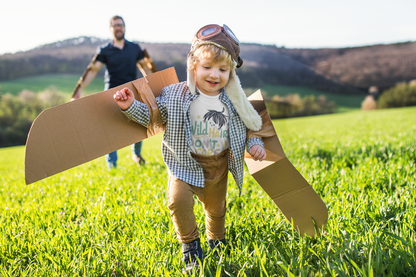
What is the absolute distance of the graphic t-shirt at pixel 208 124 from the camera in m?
1.87

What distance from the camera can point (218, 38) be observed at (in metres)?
1.77

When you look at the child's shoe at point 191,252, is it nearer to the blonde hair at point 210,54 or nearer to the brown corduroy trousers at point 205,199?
the brown corduroy trousers at point 205,199

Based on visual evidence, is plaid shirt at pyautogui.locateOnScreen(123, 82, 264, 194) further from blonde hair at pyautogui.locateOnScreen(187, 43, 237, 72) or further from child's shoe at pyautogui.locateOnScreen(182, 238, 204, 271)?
child's shoe at pyautogui.locateOnScreen(182, 238, 204, 271)

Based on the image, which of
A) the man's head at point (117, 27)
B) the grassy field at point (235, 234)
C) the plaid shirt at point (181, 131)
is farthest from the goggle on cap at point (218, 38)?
the man's head at point (117, 27)

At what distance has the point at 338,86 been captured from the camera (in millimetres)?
41125

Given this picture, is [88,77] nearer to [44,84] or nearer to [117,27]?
[117,27]

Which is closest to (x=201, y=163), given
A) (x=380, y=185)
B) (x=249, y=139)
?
(x=249, y=139)

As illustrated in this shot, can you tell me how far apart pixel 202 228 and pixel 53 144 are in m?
1.23

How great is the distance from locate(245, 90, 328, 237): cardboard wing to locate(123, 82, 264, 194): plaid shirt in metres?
0.11

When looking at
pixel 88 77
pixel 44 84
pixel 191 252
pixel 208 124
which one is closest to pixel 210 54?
pixel 208 124

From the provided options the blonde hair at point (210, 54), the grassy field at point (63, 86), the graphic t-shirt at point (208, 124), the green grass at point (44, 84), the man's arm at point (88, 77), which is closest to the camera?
the blonde hair at point (210, 54)

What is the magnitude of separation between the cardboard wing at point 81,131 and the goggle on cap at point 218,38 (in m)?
0.38

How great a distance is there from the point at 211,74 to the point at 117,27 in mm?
3016

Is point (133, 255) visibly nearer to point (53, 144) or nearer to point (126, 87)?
point (53, 144)
